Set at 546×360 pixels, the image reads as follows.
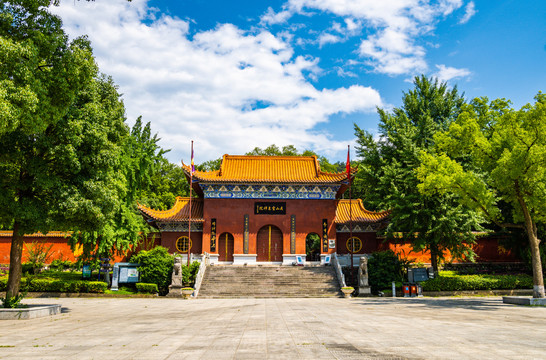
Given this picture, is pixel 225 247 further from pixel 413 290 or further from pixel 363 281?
pixel 413 290

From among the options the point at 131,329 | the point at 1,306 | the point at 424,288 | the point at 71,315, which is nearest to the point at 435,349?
the point at 131,329

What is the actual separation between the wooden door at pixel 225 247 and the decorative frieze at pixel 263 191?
2376 millimetres

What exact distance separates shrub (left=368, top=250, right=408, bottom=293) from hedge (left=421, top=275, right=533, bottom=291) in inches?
54.6

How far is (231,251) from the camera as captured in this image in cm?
2241

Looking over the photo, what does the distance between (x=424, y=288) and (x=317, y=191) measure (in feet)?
26.5

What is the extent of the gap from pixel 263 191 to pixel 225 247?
4.00 metres

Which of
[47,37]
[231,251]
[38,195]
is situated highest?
[47,37]

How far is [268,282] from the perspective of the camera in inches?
720

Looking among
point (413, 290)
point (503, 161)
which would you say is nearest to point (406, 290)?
point (413, 290)

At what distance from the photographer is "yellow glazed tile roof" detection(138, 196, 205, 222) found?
70.9 feet

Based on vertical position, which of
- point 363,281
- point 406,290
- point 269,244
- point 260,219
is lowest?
point 406,290

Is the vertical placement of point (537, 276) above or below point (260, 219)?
below

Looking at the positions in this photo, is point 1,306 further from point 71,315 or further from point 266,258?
point 266,258

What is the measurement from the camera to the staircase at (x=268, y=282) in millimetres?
17203
